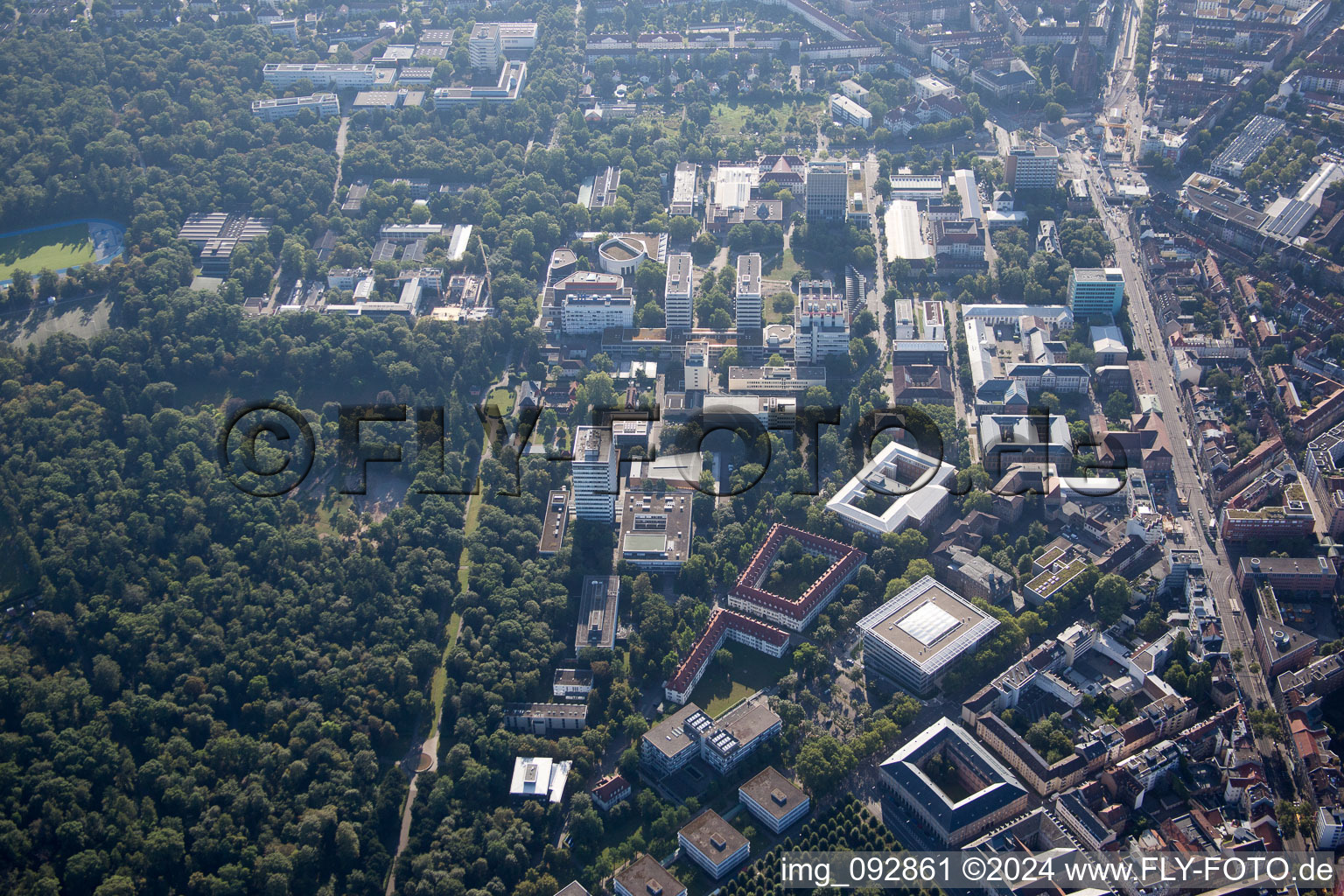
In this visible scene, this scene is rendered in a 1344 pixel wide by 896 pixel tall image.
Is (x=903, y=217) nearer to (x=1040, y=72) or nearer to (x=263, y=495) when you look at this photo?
(x=1040, y=72)

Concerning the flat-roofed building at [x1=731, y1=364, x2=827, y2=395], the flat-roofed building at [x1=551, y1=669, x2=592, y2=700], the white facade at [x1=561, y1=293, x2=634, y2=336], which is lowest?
the flat-roofed building at [x1=551, y1=669, x2=592, y2=700]

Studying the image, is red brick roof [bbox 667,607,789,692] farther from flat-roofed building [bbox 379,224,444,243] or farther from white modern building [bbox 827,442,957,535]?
flat-roofed building [bbox 379,224,444,243]

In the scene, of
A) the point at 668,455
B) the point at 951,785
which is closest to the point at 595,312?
the point at 668,455

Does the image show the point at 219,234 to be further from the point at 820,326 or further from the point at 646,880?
the point at 646,880

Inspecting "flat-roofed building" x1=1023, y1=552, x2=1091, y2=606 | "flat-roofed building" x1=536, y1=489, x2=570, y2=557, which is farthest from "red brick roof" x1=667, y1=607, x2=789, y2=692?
"flat-roofed building" x1=1023, y1=552, x2=1091, y2=606

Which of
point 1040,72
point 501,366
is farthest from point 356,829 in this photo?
point 1040,72

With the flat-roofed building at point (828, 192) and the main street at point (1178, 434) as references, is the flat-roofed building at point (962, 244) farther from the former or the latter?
the main street at point (1178, 434)
